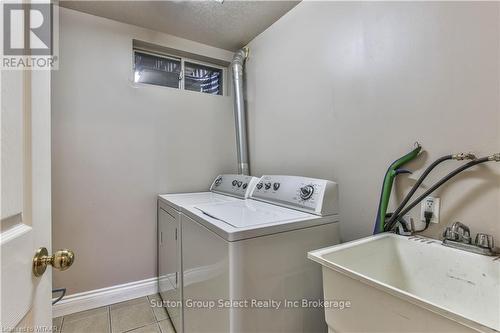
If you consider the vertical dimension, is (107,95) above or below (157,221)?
above

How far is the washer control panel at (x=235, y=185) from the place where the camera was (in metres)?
1.94

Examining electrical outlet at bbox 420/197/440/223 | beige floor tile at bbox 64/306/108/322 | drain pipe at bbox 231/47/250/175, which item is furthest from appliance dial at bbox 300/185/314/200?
beige floor tile at bbox 64/306/108/322

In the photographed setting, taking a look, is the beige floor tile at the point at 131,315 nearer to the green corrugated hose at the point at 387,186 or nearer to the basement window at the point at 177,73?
the green corrugated hose at the point at 387,186

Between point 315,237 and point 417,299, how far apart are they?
644 mm

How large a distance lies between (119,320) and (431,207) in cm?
222

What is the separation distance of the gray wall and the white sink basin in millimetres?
1758

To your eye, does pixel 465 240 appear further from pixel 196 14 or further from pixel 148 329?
pixel 196 14

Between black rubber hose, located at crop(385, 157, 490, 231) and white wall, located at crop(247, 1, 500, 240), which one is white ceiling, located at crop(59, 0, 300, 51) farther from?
black rubber hose, located at crop(385, 157, 490, 231)

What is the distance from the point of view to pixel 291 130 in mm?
1999

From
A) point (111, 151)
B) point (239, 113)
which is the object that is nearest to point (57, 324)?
point (111, 151)

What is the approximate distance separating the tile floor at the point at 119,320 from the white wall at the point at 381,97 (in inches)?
59.6

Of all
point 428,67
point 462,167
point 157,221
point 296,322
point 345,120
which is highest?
point 428,67

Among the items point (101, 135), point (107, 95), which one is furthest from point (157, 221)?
point (107, 95)

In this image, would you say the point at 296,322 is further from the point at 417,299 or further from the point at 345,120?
the point at 345,120
